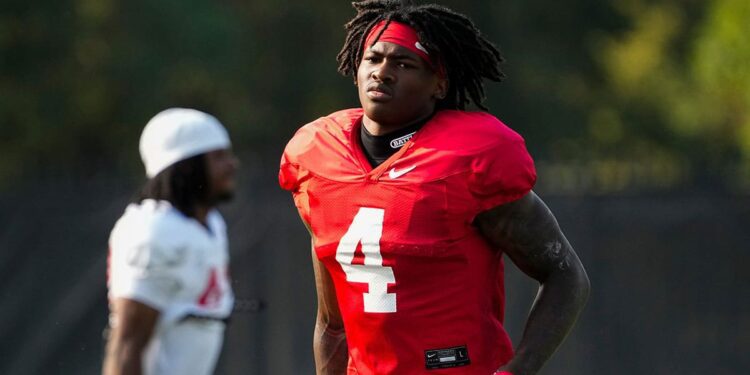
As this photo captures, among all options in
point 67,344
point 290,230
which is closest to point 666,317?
point 290,230

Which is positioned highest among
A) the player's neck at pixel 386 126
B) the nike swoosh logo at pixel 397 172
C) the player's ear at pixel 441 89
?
the player's ear at pixel 441 89

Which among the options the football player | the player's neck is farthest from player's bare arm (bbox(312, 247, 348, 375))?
the player's neck

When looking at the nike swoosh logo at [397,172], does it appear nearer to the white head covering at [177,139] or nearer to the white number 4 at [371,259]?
the white number 4 at [371,259]

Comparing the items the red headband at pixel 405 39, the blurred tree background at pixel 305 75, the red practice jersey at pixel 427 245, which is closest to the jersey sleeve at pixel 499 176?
the red practice jersey at pixel 427 245

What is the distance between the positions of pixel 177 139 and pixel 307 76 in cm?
2211

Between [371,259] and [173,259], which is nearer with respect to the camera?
[173,259]

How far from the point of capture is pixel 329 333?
495 cm

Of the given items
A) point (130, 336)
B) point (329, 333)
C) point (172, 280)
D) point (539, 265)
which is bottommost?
point (329, 333)

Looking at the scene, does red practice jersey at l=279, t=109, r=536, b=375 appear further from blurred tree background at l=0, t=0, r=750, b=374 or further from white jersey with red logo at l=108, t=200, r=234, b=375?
blurred tree background at l=0, t=0, r=750, b=374

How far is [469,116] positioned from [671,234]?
5.86 m

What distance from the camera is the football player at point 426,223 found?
4.42 m

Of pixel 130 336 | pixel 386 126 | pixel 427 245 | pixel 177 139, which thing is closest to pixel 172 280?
pixel 130 336

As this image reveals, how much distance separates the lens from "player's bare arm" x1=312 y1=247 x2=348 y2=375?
4.88 meters

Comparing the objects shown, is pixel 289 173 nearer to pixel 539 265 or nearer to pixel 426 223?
pixel 426 223
